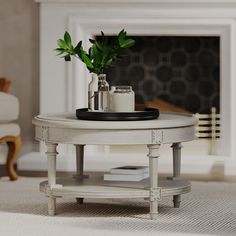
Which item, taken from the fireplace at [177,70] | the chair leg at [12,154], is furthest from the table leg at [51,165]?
the fireplace at [177,70]

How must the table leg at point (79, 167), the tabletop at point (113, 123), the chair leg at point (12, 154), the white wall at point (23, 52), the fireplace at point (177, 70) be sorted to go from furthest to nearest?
the fireplace at point (177, 70)
the white wall at point (23, 52)
the chair leg at point (12, 154)
the table leg at point (79, 167)
the tabletop at point (113, 123)

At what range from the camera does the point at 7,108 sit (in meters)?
5.11

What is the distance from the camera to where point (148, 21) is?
578 centimetres

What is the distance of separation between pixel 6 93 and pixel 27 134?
0.88m

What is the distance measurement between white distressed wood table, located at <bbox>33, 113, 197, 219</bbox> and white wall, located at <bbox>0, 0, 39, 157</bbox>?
2.15 meters

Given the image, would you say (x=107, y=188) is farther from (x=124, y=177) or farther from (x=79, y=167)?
(x=79, y=167)

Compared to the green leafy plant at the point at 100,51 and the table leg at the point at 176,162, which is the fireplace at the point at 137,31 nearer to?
the table leg at the point at 176,162

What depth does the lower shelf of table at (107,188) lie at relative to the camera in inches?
145

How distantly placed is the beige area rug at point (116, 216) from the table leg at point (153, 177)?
6cm

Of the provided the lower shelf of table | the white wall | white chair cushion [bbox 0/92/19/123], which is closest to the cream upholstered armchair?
white chair cushion [bbox 0/92/19/123]

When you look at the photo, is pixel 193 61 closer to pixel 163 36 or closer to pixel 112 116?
pixel 163 36

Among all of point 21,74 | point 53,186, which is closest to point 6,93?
point 21,74

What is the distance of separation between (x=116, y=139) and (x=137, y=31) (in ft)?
7.59

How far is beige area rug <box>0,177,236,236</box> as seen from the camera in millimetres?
3459
